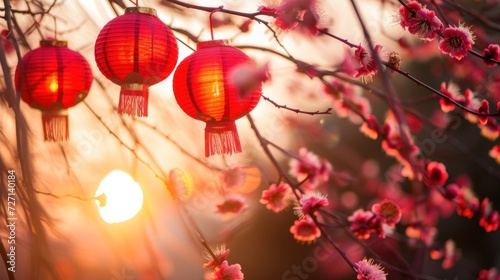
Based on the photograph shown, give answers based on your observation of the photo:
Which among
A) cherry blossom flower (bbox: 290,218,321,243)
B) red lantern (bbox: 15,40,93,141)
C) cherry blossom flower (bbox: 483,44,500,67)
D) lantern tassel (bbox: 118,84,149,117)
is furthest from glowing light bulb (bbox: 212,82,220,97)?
cherry blossom flower (bbox: 290,218,321,243)

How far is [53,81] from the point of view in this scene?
1.98 m

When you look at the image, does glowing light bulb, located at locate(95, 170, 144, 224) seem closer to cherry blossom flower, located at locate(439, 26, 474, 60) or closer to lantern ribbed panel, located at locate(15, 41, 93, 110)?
lantern ribbed panel, located at locate(15, 41, 93, 110)

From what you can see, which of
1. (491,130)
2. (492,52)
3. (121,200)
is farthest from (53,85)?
(491,130)

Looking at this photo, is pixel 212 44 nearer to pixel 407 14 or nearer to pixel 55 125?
pixel 407 14

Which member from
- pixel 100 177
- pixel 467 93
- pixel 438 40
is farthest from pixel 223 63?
pixel 100 177

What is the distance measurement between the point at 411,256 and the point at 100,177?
141 inches

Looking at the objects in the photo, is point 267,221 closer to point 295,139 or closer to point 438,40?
point 295,139

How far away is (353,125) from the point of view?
635 centimetres

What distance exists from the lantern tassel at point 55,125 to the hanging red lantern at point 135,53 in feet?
1.39

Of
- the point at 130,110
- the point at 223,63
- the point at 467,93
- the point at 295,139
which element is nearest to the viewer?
the point at 223,63

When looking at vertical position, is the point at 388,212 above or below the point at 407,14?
below

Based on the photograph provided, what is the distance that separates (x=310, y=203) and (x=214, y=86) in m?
0.73

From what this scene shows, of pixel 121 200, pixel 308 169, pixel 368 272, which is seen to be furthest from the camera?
pixel 121 200

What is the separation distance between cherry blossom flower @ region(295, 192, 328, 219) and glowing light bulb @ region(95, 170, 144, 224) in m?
1.55
